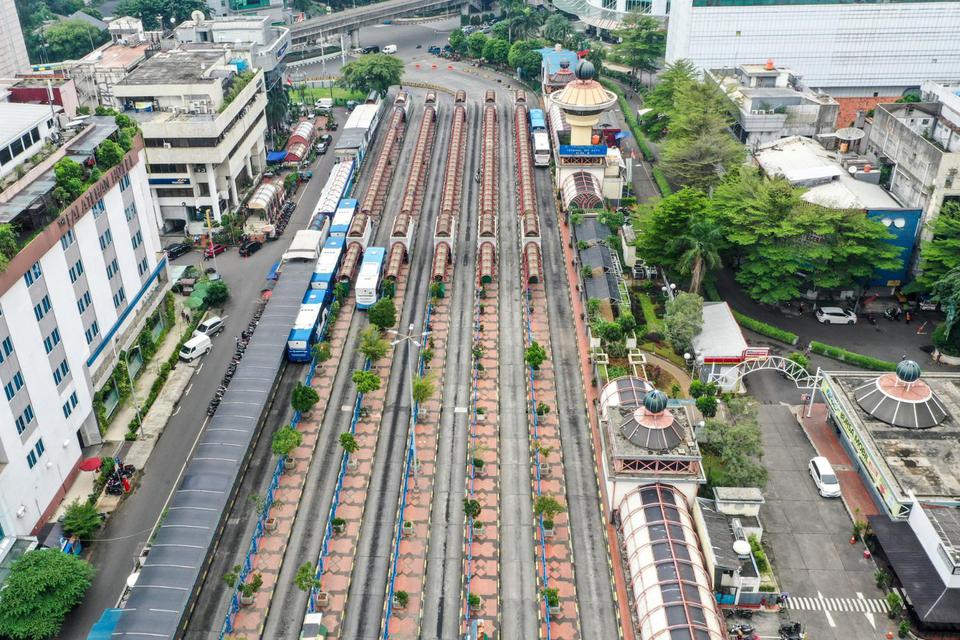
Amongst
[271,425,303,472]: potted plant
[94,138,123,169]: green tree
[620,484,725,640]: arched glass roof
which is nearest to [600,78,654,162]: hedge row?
[94,138,123,169]: green tree

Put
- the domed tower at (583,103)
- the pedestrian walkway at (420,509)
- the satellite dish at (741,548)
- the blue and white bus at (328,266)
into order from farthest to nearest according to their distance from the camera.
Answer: the domed tower at (583,103) < the blue and white bus at (328,266) < the satellite dish at (741,548) < the pedestrian walkway at (420,509)

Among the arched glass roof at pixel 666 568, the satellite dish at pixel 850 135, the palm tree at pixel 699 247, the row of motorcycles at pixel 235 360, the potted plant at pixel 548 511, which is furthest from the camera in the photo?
the satellite dish at pixel 850 135

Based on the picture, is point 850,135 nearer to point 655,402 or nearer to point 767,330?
point 767,330

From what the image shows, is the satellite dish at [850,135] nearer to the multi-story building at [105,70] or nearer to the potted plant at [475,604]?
the potted plant at [475,604]

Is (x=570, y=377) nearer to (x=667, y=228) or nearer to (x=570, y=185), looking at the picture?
(x=667, y=228)

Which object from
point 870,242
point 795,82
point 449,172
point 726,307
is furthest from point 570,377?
point 795,82

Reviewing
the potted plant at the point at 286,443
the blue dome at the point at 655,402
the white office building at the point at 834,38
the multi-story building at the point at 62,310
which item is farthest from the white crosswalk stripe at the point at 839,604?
the white office building at the point at 834,38

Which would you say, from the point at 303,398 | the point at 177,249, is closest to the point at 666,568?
the point at 303,398
